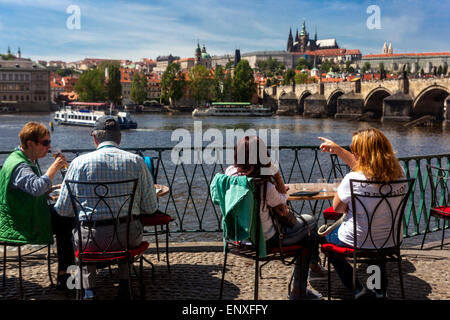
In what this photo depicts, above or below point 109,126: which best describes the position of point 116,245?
below

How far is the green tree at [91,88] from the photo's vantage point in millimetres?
73312

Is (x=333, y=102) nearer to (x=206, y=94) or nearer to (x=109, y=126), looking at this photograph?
(x=206, y=94)

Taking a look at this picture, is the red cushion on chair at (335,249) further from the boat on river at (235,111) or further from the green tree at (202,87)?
the green tree at (202,87)

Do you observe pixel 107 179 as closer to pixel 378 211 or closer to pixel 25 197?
pixel 25 197

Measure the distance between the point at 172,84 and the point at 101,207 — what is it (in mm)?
72534

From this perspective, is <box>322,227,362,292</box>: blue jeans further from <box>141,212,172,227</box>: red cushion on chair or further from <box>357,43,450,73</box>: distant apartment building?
<box>357,43,450,73</box>: distant apartment building

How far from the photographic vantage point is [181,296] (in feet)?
10.5

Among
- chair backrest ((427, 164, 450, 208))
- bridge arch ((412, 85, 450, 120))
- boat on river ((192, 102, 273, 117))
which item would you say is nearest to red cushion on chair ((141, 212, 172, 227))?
chair backrest ((427, 164, 450, 208))

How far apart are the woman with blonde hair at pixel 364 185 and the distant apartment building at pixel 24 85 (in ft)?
262

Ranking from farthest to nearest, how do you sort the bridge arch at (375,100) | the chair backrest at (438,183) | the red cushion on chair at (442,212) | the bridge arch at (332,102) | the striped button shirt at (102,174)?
the bridge arch at (332,102) < the bridge arch at (375,100) < the chair backrest at (438,183) < the red cushion on chair at (442,212) < the striped button shirt at (102,174)

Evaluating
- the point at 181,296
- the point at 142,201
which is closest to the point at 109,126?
the point at 142,201

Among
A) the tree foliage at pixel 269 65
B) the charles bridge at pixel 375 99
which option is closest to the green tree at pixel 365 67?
the tree foliage at pixel 269 65

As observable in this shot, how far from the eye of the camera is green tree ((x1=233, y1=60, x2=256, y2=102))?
73.6 m
